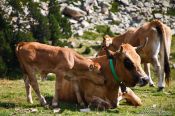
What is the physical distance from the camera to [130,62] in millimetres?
15016

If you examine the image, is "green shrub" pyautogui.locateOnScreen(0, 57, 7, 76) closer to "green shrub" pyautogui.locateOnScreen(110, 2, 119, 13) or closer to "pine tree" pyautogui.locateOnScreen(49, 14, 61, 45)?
"pine tree" pyautogui.locateOnScreen(49, 14, 61, 45)

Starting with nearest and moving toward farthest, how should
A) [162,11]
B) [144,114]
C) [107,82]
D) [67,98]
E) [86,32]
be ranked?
1. [144,114]
2. [107,82]
3. [67,98]
4. [86,32]
5. [162,11]

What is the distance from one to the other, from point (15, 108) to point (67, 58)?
216 cm

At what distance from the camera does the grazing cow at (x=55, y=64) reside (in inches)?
630

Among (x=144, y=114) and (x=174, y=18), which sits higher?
(x=174, y=18)

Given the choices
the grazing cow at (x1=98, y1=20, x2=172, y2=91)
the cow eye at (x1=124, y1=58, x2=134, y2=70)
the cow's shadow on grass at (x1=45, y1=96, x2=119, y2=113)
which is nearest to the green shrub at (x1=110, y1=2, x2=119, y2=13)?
the grazing cow at (x1=98, y1=20, x2=172, y2=91)

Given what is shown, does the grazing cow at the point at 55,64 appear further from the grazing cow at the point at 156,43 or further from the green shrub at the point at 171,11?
the green shrub at the point at 171,11

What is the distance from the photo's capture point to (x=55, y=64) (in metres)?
16.1

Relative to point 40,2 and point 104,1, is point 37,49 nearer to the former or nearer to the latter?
point 40,2

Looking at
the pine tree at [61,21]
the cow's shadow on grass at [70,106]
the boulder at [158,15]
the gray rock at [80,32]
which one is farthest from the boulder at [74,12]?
the cow's shadow on grass at [70,106]

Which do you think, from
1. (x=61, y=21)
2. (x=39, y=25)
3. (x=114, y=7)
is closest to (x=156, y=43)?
(x=39, y=25)

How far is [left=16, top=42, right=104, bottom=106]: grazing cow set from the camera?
16000mm

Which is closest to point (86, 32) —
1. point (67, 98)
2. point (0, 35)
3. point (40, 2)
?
point (40, 2)

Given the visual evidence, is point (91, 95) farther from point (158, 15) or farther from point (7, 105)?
point (158, 15)
